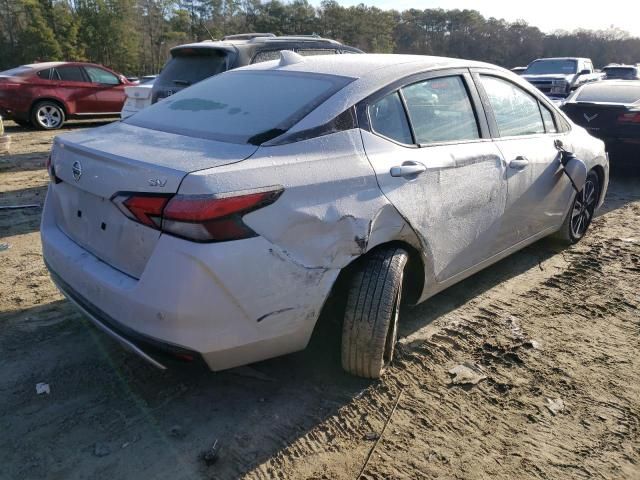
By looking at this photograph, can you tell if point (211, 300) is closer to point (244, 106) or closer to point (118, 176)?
point (118, 176)

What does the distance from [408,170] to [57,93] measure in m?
11.6

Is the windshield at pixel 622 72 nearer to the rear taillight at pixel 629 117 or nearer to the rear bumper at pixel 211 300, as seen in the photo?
the rear taillight at pixel 629 117

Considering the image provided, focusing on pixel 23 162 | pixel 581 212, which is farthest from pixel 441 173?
pixel 23 162

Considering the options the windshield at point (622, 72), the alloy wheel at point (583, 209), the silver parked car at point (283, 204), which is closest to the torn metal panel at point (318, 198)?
the silver parked car at point (283, 204)

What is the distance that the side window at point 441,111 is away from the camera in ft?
9.59

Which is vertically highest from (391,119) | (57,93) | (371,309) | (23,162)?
(391,119)

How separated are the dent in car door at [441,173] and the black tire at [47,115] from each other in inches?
440

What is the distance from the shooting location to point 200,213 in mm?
2014

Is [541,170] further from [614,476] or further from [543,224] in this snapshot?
[614,476]

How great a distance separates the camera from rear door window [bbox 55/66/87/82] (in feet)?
39.1

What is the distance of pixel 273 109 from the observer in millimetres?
2689

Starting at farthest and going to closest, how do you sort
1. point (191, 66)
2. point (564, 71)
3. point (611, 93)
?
point (564, 71)
point (611, 93)
point (191, 66)

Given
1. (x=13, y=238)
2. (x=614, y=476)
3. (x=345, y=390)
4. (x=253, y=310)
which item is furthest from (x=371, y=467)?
(x=13, y=238)

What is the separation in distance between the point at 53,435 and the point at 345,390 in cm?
134
